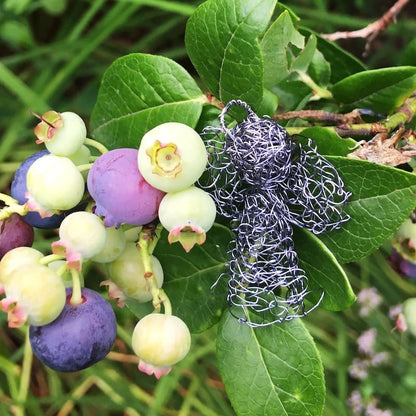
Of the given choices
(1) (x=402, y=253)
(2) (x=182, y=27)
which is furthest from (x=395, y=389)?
(2) (x=182, y=27)

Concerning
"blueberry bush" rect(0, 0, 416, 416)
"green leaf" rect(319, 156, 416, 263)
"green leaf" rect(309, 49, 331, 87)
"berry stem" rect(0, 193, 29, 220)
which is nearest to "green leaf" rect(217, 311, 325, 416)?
"blueberry bush" rect(0, 0, 416, 416)

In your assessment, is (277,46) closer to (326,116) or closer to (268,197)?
(326,116)

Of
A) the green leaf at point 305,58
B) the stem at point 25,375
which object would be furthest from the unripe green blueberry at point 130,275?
the stem at point 25,375

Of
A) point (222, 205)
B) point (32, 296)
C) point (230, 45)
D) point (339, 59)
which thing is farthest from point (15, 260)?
point (339, 59)

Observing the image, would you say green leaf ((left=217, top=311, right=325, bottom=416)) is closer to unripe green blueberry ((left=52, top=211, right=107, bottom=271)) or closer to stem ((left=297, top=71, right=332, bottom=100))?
unripe green blueberry ((left=52, top=211, right=107, bottom=271))

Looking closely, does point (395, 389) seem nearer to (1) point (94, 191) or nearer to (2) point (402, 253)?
(2) point (402, 253)

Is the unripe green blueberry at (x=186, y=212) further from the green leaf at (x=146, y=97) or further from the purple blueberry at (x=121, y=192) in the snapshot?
the green leaf at (x=146, y=97)
